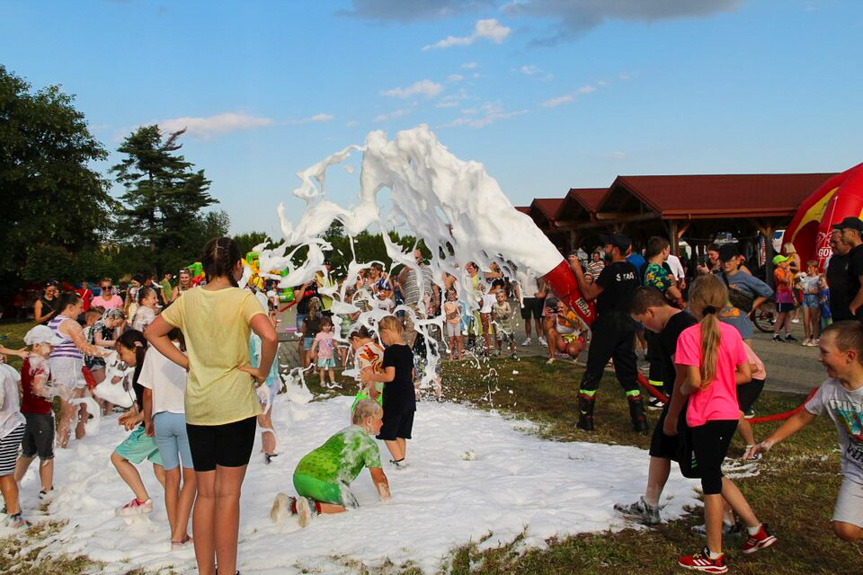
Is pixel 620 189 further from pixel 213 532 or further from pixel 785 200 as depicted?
pixel 213 532

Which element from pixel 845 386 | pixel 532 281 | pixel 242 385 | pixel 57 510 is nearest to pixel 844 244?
pixel 532 281

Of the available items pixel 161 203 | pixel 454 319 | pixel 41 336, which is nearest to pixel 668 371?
pixel 41 336

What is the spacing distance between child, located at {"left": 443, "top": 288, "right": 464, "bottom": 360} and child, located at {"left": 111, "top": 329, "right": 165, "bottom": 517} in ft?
25.3

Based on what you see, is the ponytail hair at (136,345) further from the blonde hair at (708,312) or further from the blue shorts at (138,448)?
the blonde hair at (708,312)

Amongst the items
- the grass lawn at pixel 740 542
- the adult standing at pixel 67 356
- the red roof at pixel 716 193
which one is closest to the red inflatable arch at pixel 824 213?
the red roof at pixel 716 193

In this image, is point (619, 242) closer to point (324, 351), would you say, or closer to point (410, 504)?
point (410, 504)

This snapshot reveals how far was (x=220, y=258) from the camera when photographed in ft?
12.2

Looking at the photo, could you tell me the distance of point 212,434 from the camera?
365 centimetres

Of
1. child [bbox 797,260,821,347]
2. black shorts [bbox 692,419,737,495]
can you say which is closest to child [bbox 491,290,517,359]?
child [bbox 797,260,821,347]

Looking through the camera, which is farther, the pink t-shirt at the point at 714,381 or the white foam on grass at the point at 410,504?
the white foam on grass at the point at 410,504

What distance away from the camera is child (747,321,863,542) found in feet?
11.0

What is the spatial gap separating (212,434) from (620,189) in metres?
23.0

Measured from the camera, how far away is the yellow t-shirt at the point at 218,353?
3.64 meters

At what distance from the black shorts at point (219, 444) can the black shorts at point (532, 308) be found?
11.2 metres
